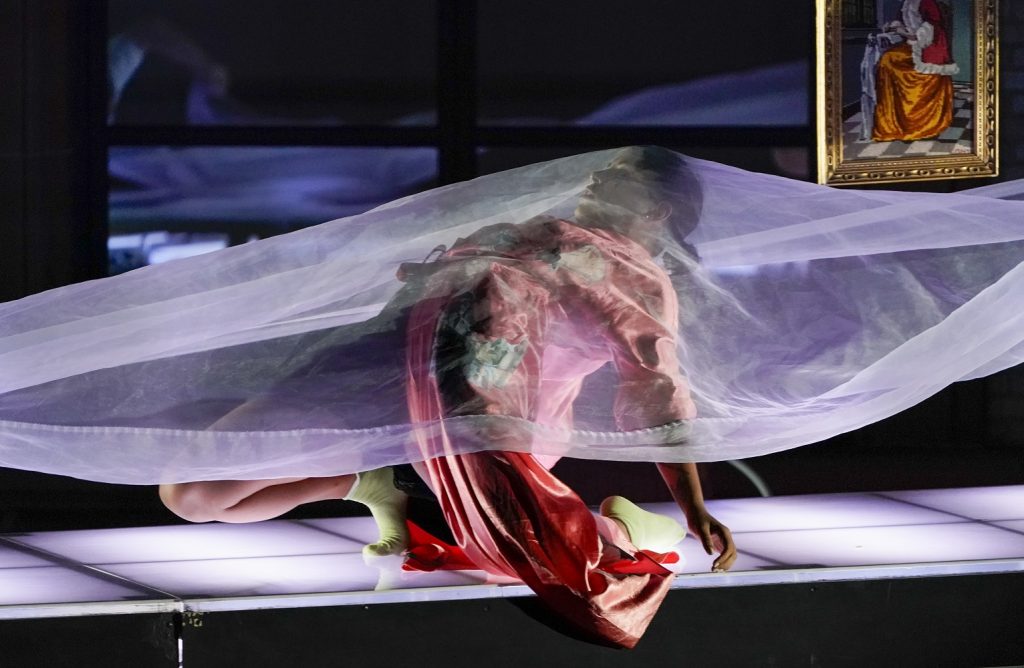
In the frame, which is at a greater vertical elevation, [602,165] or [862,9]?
[862,9]

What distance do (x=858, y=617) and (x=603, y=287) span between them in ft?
2.44

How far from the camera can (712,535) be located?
2535 millimetres

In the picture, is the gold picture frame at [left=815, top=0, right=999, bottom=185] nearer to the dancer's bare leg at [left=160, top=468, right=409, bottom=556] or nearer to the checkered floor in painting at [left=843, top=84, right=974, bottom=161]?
the checkered floor in painting at [left=843, top=84, right=974, bottom=161]

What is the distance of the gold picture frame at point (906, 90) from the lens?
147 inches

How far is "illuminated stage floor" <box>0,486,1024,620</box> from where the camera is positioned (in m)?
2.37

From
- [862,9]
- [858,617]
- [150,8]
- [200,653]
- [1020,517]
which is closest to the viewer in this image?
[200,653]

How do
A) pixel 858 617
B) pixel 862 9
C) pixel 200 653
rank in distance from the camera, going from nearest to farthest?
1. pixel 200 653
2. pixel 858 617
3. pixel 862 9

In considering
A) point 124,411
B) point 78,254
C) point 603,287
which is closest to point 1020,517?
point 603,287

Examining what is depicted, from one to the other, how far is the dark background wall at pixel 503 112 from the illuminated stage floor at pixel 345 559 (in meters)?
0.43

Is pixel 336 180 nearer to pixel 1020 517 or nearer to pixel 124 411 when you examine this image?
pixel 124 411

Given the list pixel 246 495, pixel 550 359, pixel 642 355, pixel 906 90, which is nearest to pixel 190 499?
pixel 246 495

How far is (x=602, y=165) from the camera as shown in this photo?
8.13 feet

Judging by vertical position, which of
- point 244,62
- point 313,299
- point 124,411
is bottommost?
point 124,411

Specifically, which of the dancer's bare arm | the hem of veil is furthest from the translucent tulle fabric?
the dancer's bare arm
